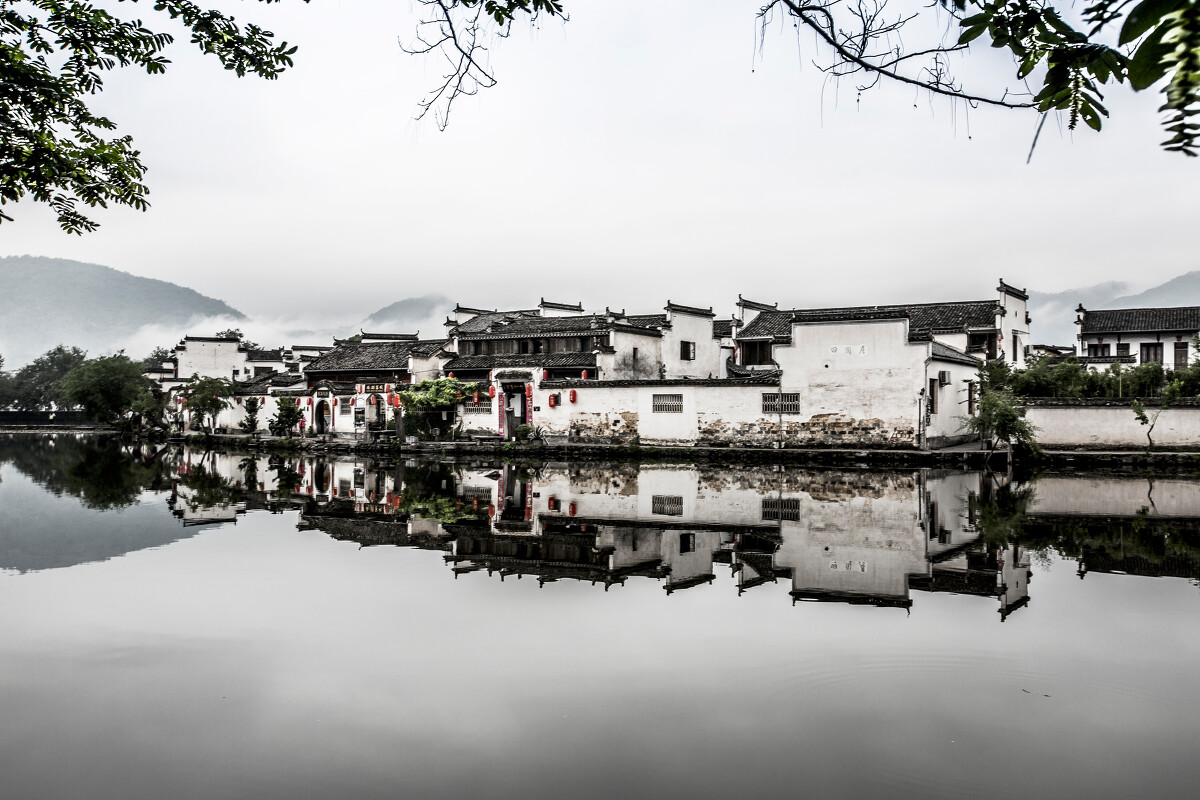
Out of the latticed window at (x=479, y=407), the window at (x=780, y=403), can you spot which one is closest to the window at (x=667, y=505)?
the window at (x=780, y=403)

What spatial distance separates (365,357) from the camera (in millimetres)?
38750

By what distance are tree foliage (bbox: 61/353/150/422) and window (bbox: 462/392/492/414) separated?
2973cm

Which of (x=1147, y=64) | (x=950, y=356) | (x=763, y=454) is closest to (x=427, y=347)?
(x=763, y=454)

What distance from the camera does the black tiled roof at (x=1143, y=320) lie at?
3338 cm

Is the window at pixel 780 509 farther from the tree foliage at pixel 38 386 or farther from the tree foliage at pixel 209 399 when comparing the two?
the tree foliage at pixel 38 386

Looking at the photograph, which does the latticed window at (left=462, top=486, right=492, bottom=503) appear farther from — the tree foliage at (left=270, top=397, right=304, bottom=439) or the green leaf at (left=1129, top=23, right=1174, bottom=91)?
the tree foliage at (left=270, top=397, right=304, bottom=439)

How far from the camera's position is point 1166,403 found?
21.2 meters

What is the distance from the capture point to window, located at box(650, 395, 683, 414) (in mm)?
27281

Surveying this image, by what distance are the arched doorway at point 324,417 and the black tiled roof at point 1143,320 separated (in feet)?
114

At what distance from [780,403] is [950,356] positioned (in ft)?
18.6

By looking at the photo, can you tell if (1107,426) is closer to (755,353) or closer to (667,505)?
(755,353)

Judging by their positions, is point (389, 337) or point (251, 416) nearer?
point (251, 416)

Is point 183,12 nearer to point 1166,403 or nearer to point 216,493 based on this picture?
point 216,493

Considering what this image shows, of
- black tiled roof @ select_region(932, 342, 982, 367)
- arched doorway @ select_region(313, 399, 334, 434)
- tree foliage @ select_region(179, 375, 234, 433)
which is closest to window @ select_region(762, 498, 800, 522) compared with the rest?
black tiled roof @ select_region(932, 342, 982, 367)
